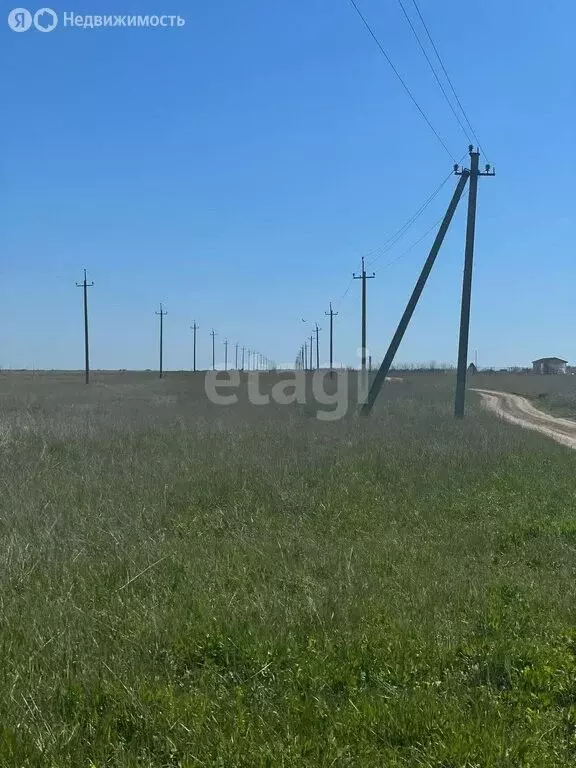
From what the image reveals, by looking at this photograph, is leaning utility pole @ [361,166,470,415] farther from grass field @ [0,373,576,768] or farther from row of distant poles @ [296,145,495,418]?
grass field @ [0,373,576,768]

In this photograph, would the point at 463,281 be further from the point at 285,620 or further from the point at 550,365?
the point at 550,365

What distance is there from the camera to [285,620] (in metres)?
4.73

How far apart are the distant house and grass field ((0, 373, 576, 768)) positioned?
12349 centimetres

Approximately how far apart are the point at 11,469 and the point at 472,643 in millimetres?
8679

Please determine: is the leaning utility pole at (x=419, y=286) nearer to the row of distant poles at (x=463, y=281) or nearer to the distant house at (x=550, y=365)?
the row of distant poles at (x=463, y=281)

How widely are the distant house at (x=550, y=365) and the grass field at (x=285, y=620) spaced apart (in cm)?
12349

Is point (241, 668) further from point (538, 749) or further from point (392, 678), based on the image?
point (538, 749)

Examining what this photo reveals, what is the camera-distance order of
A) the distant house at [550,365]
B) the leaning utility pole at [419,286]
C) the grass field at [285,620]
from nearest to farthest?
the grass field at [285,620] < the leaning utility pole at [419,286] < the distant house at [550,365]

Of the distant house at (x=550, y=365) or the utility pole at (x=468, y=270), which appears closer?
the utility pole at (x=468, y=270)

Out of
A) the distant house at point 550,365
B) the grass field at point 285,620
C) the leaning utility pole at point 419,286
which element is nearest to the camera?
the grass field at point 285,620

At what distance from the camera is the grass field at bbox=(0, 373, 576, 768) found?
3307mm

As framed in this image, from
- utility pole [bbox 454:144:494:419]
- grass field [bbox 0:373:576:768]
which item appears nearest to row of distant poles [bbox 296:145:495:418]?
utility pole [bbox 454:144:494:419]

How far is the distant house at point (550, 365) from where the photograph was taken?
127 metres

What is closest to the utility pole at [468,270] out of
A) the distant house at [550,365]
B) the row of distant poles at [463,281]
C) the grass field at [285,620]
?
the row of distant poles at [463,281]
